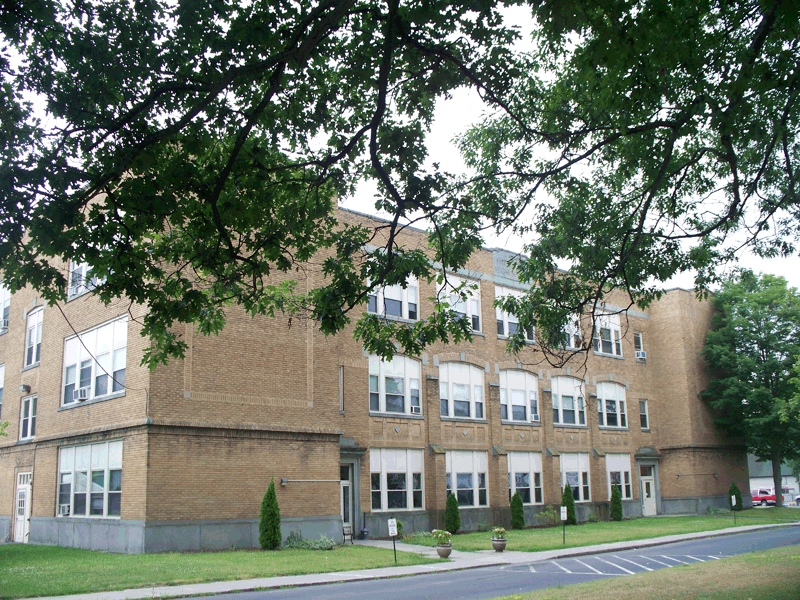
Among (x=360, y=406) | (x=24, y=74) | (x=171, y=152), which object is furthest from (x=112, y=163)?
(x=360, y=406)

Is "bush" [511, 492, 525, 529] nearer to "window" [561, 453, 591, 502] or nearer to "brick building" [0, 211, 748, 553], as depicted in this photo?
"brick building" [0, 211, 748, 553]

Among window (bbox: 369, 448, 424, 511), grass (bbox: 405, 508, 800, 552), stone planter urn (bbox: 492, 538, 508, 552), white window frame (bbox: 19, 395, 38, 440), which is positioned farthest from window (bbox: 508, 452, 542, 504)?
white window frame (bbox: 19, 395, 38, 440)

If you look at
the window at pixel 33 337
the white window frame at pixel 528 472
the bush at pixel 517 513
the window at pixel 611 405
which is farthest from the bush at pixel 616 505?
the window at pixel 33 337

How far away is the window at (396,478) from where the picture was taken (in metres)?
30.4

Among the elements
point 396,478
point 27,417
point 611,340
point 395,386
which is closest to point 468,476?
point 396,478

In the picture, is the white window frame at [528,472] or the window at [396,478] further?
the white window frame at [528,472]

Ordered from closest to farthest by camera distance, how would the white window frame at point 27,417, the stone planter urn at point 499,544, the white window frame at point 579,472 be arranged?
1. the stone planter urn at point 499,544
2. the white window frame at point 27,417
3. the white window frame at point 579,472

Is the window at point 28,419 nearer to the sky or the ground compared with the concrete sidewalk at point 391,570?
nearer to the sky

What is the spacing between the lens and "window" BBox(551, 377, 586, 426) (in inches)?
1554

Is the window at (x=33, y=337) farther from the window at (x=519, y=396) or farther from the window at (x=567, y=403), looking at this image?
the window at (x=567, y=403)

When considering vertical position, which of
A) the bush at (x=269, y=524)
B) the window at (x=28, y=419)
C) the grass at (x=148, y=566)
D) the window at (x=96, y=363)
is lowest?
Answer: the grass at (x=148, y=566)

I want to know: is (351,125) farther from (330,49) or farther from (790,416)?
(790,416)

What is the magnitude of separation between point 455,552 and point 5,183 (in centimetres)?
2051

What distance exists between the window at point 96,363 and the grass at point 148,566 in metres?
5.00
